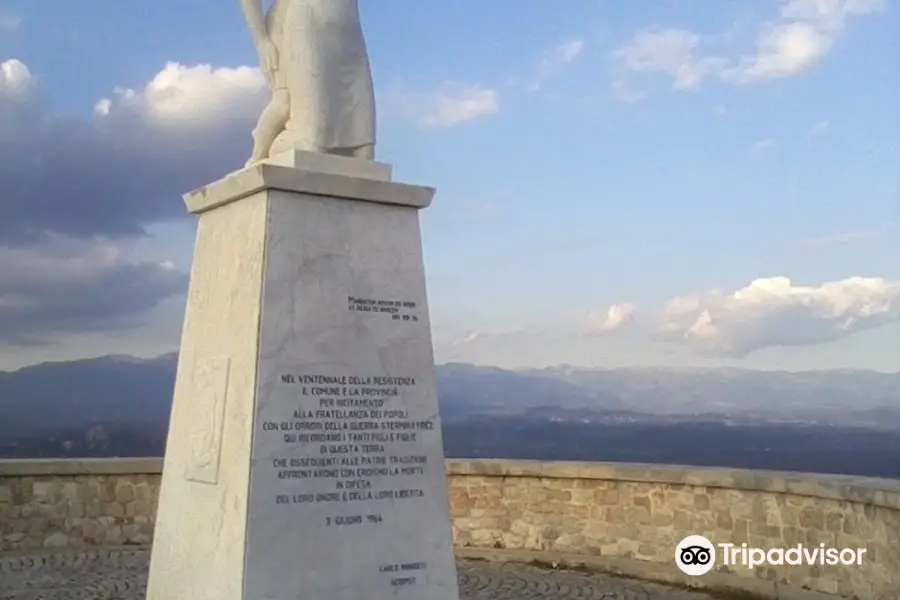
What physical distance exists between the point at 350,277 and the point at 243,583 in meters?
1.64

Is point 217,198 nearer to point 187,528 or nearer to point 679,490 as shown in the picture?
point 187,528

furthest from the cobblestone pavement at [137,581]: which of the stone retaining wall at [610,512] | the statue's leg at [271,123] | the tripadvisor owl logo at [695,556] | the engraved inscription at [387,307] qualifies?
the statue's leg at [271,123]

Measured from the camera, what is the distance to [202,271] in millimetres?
5742

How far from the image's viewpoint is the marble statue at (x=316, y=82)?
5652 mm

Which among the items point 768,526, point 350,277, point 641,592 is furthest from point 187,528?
point 768,526

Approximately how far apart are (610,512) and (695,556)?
978mm

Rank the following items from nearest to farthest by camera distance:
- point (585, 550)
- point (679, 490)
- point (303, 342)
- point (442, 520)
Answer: point (303, 342) → point (442, 520) → point (679, 490) → point (585, 550)

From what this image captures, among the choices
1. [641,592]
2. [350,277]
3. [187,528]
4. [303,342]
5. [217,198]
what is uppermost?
[217,198]

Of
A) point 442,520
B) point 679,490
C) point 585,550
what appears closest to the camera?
Answer: point 442,520

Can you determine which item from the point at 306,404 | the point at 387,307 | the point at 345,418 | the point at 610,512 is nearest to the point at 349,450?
the point at 345,418

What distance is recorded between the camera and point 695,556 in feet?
28.9

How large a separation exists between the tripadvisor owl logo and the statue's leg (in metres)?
5.29
